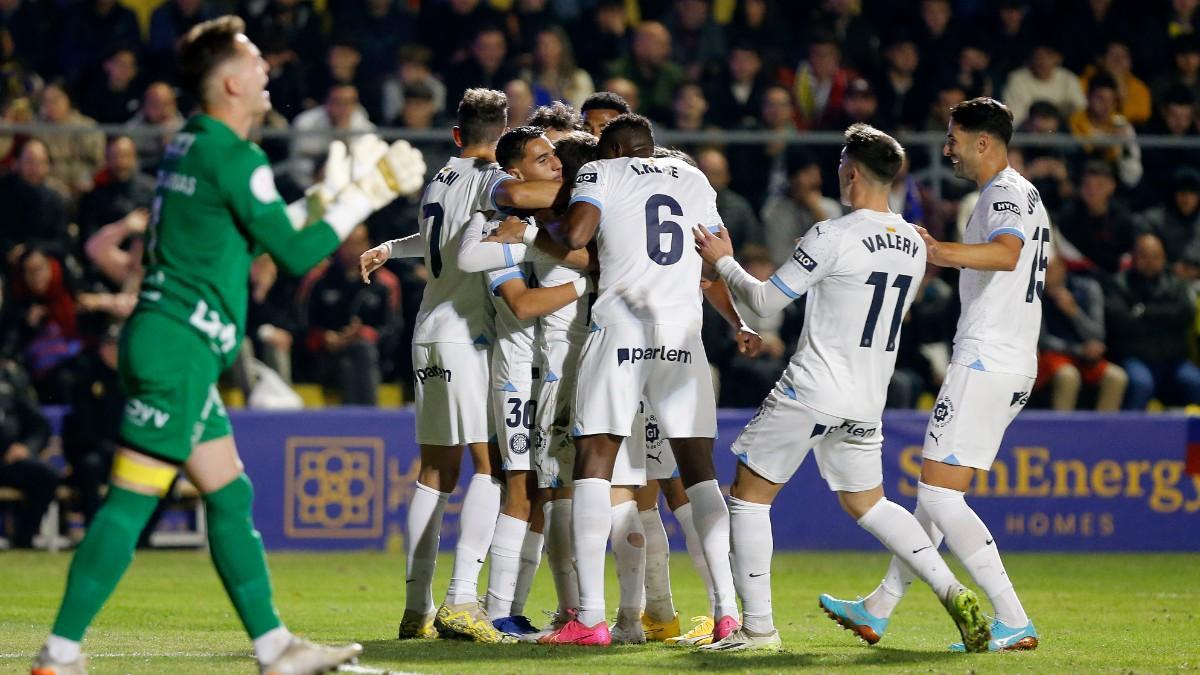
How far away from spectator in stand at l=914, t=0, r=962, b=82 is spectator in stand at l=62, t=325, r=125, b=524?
8798 millimetres

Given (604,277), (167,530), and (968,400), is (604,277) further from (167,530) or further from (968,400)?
(167,530)

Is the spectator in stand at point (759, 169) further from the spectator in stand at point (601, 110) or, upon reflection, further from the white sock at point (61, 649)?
the white sock at point (61, 649)

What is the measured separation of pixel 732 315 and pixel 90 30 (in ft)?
35.3

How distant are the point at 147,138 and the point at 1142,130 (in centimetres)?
957

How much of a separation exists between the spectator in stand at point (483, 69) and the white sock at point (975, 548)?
8.95 meters

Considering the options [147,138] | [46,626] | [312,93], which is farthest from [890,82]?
[46,626]

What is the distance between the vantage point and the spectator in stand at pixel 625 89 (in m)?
15.4

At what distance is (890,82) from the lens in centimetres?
1709

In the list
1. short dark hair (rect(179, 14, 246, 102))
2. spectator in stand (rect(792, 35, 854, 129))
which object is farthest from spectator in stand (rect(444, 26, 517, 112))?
short dark hair (rect(179, 14, 246, 102))

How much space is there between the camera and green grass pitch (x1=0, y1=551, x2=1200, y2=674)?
6980mm

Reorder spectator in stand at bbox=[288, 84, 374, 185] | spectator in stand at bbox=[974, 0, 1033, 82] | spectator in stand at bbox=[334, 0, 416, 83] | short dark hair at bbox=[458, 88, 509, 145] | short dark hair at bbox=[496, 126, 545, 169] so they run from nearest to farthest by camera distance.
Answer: short dark hair at bbox=[496, 126, 545, 169] → short dark hair at bbox=[458, 88, 509, 145] → spectator in stand at bbox=[288, 84, 374, 185] → spectator in stand at bbox=[334, 0, 416, 83] → spectator in stand at bbox=[974, 0, 1033, 82]

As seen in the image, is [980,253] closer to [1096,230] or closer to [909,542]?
[909,542]

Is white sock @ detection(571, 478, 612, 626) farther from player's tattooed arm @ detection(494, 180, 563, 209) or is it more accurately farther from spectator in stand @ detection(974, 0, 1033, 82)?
spectator in stand @ detection(974, 0, 1033, 82)

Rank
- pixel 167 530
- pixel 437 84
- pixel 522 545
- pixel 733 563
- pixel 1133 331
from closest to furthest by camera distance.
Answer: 1. pixel 733 563
2. pixel 522 545
3. pixel 167 530
4. pixel 1133 331
5. pixel 437 84
